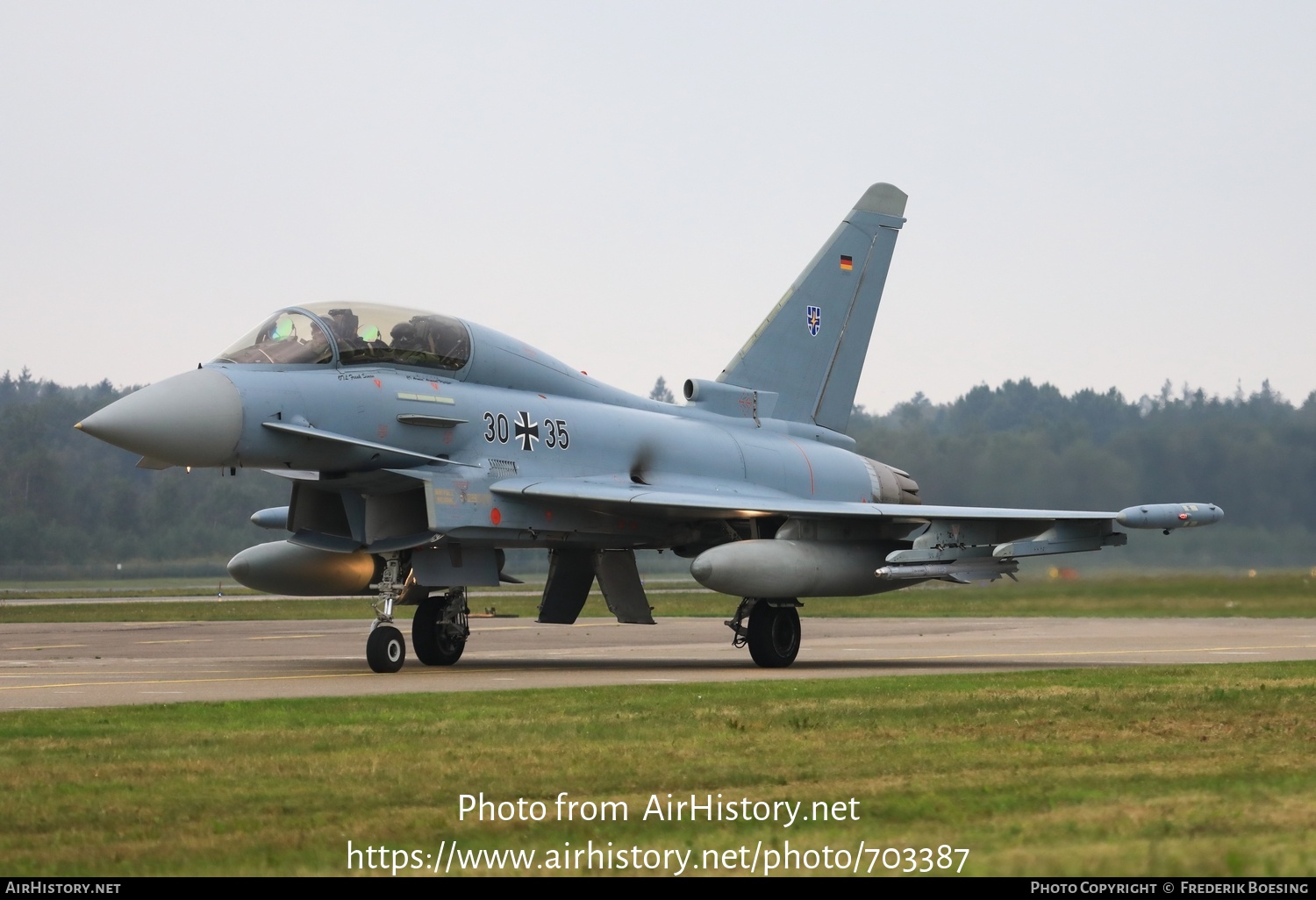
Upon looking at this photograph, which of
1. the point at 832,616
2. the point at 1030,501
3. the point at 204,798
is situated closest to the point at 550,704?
the point at 204,798

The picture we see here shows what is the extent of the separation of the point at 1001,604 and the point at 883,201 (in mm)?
9090

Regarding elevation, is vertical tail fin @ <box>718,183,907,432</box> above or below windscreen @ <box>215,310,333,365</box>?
above

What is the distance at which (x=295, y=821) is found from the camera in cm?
595

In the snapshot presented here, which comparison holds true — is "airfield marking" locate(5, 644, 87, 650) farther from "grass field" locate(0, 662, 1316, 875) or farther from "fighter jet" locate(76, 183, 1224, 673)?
"grass field" locate(0, 662, 1316, 875)

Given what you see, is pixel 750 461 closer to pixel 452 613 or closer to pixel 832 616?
pixel 452 613

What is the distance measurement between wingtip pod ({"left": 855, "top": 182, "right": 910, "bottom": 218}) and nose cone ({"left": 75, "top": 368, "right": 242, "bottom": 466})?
10.4m

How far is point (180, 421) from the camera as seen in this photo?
13.0 meters

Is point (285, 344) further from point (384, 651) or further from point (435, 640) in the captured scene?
point (435, 640)

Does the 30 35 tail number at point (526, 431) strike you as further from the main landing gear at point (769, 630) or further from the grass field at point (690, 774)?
the grass field at point (690, 774)

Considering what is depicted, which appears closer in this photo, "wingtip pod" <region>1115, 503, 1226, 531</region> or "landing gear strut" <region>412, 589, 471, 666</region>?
"wingtip pod" <region>1115, 503, 1226, 531</region>

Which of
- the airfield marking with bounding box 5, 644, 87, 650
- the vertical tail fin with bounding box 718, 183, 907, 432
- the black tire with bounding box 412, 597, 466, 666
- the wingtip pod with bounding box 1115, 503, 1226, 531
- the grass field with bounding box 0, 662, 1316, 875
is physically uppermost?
the vertical tail fin with bounding box 718, 183, 907, 432

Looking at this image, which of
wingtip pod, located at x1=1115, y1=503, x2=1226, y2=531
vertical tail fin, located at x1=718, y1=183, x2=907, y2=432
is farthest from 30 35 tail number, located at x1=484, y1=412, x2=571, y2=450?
wingtip pod, located at x1=1115, y1=503, x2=1226, y2=531

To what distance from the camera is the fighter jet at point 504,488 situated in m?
13.8

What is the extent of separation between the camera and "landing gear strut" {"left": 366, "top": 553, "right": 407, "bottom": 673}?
46.4ft
